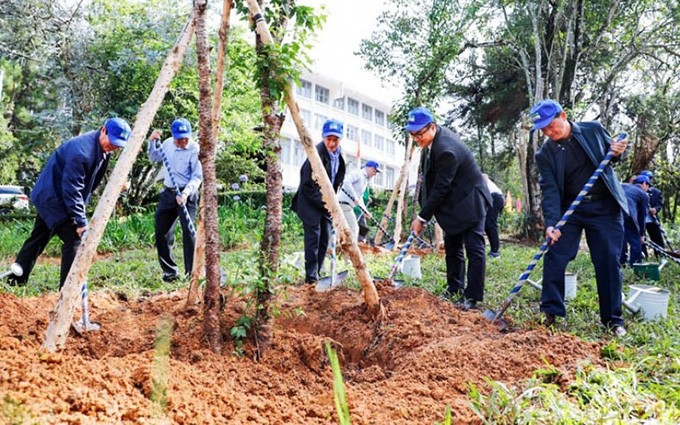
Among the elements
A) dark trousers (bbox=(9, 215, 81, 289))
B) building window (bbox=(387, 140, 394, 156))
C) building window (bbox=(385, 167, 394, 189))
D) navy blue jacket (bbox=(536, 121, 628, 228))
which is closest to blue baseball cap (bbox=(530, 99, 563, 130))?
navy blue jacket (bbox=(536, 121, 628, 228))

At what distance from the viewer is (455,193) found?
449 cm

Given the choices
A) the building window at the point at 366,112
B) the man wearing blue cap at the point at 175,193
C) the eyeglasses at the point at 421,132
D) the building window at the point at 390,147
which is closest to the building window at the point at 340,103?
the building window at the point at 366,112

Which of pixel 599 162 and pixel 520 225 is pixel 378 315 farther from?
pixel 520 225

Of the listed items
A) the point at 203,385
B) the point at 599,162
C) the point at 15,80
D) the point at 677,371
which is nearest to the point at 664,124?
the point at 599,162

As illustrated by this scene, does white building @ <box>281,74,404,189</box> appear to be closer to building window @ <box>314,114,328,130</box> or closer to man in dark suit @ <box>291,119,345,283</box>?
building window @ <box>314,114,328,130</box>

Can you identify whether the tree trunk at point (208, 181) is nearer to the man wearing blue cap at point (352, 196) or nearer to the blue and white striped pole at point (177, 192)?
the blue and white striped pole at point (177, 192)

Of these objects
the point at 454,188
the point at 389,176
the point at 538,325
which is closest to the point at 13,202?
the point at 454,188

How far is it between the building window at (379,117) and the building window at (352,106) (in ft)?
9.34

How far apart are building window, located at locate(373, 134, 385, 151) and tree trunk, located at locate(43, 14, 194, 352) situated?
36.0m

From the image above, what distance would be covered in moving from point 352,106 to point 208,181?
34206 millimetres

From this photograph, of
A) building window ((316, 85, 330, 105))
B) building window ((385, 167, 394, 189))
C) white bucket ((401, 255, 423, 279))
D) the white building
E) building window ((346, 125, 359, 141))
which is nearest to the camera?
white bucket ((401, 255, 423, 279))

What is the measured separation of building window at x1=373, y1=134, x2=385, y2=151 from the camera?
127 ft

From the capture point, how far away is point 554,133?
383 centimetres

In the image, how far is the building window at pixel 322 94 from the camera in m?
32.8
